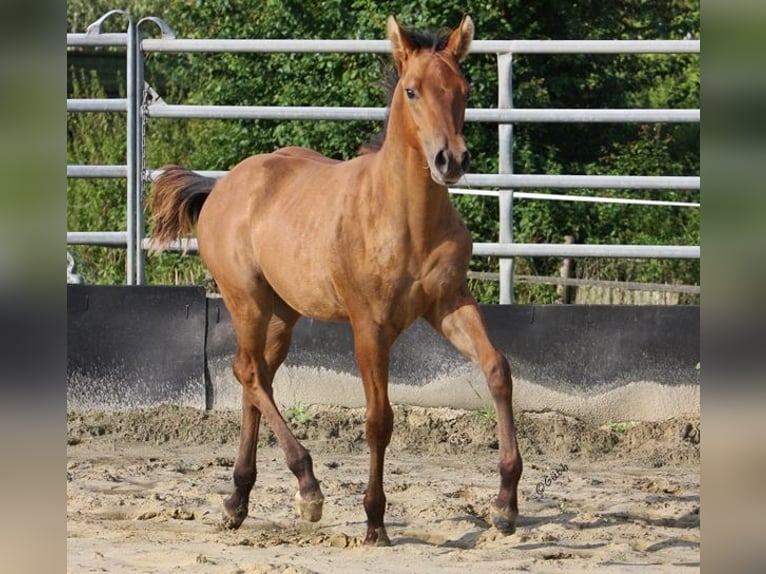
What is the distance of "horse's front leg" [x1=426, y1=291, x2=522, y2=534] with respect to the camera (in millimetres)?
4680

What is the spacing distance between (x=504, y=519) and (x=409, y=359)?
8.92 feet

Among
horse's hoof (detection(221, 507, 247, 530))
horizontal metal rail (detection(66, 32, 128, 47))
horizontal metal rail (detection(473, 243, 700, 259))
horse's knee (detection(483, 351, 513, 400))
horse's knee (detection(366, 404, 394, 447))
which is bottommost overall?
horse's hoof (detection(221, 507, 247, 530))

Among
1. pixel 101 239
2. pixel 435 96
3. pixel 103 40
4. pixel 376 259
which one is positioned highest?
pixel 103 40

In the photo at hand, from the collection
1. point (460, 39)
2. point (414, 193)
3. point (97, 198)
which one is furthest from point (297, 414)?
point (97, 198)

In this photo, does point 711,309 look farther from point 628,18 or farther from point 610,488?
point 628,18

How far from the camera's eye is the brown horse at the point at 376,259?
4.58 m

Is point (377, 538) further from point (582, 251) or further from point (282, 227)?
point (582, 251)

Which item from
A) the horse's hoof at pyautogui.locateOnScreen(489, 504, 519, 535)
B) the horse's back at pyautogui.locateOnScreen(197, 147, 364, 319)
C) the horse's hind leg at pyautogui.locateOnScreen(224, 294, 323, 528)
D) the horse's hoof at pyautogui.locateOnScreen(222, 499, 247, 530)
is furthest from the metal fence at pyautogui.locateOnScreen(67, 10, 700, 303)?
the horse's hoof at pyautogui.locateOnScreen(489, 504, 519, 535)

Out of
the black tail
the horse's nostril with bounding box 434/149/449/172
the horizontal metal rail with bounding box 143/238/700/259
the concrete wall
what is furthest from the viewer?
the horizontal metal rail with bounding box 143/238/700/259

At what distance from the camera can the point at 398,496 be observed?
5730 millimetres

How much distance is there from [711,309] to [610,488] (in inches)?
209

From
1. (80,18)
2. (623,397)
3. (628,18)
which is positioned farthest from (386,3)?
(80,18)

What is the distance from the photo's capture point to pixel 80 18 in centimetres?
2522

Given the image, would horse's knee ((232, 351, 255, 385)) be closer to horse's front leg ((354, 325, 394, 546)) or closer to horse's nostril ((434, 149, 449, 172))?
horse's front leg ((354, 325, 394, 546))
